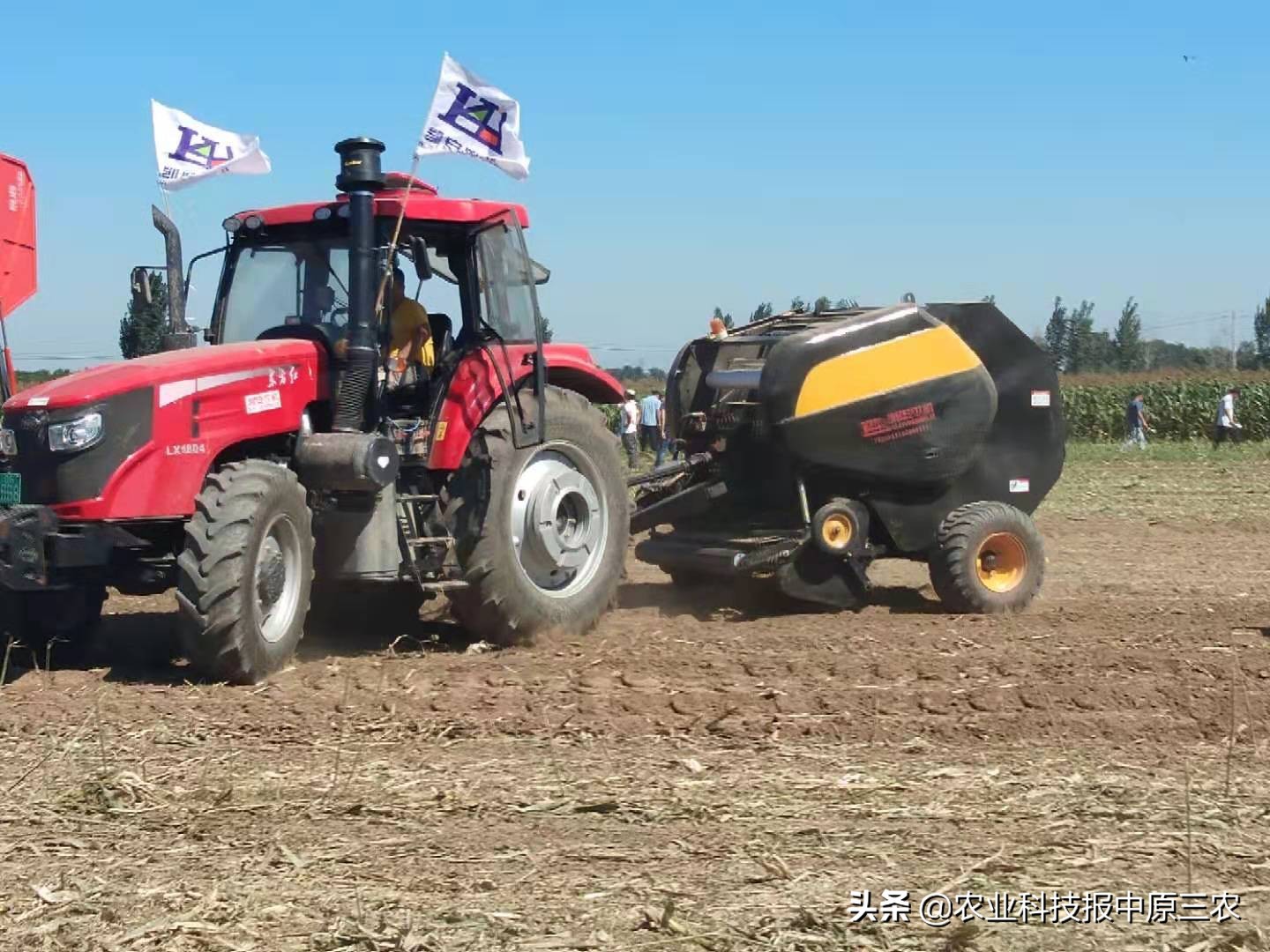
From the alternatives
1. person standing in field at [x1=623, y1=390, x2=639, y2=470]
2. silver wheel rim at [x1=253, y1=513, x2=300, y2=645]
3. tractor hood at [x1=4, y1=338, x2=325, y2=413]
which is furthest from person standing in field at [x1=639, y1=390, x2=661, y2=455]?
silver wheel rim at [x1=253, y1=513, x2=300, y2=645]

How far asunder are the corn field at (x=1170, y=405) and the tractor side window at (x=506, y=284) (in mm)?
27957

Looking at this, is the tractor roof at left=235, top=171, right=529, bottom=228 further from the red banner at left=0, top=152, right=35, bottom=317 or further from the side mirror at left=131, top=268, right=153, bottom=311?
the red banner at left=0, top=152, right=35, bottom=317

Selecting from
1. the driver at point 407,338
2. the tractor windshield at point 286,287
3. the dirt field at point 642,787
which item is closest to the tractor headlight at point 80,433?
the dirt field at point 642,787

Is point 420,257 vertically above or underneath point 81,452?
above

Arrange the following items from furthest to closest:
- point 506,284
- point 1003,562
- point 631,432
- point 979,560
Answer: point 631,432, point 1003,562, point 979,560, point 506,284

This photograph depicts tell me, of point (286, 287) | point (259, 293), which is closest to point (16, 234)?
point (259, 293)

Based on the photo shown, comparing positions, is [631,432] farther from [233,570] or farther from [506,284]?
[233,570]

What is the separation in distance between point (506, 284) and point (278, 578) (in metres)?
2.16

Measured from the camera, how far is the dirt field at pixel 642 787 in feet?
12.1

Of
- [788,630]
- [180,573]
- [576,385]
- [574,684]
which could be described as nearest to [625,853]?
[574,684]

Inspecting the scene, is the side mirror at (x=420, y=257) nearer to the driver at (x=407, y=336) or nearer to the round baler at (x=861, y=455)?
the driver at (x=407, y=336)

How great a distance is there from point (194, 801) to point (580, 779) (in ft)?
4.18

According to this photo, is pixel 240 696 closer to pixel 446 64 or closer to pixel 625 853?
pixel 625 853

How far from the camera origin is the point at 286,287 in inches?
300
